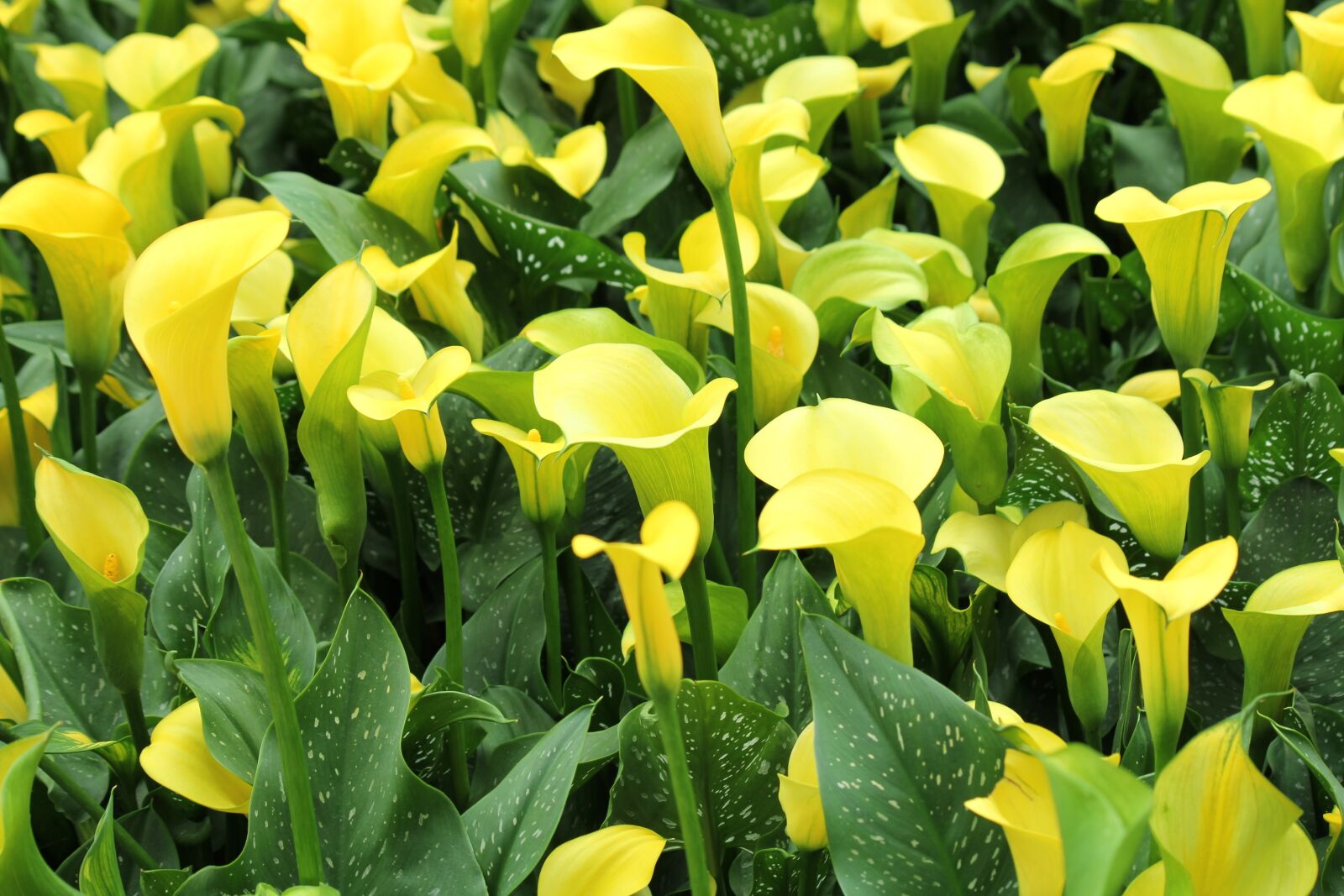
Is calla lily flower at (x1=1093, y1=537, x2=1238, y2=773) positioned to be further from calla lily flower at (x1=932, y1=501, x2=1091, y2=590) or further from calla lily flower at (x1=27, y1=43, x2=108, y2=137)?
calla lily flower at (x1=27, y1=43, x2=108, y2=137)

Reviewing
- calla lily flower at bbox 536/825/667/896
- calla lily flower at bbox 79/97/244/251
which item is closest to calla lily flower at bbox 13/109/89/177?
calla lily flower at bbox 79/97/244/251

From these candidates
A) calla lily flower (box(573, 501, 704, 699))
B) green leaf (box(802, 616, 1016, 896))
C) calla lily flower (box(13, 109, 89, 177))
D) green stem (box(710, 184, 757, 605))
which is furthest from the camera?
calla lily flower (box(13, 109, 89, 177))

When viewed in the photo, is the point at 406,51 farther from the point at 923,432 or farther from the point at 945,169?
the point at 923,432

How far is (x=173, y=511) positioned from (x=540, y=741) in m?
0.35

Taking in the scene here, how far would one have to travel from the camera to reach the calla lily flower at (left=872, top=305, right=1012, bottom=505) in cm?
59

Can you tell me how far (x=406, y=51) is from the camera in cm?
86

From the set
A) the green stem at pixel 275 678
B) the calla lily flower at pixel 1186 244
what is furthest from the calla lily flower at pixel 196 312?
the calla lily flower at pixel 1186 244

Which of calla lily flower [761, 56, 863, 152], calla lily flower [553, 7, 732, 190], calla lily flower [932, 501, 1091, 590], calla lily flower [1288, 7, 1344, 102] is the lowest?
calla lily flower [932, 501, 1091, 590]

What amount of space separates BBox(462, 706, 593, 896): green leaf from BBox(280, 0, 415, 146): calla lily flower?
0.52 metres

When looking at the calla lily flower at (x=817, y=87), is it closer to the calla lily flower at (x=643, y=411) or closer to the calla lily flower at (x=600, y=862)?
the calla lily flower at (x=643, y=411)

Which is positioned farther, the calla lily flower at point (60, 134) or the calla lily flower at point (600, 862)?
the calla lily flower at point (60, 134)

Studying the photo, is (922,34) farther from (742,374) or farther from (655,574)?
(655,574)

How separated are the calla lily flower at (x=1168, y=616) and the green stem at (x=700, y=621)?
0.55 feet

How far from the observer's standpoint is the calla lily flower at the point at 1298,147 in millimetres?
714
